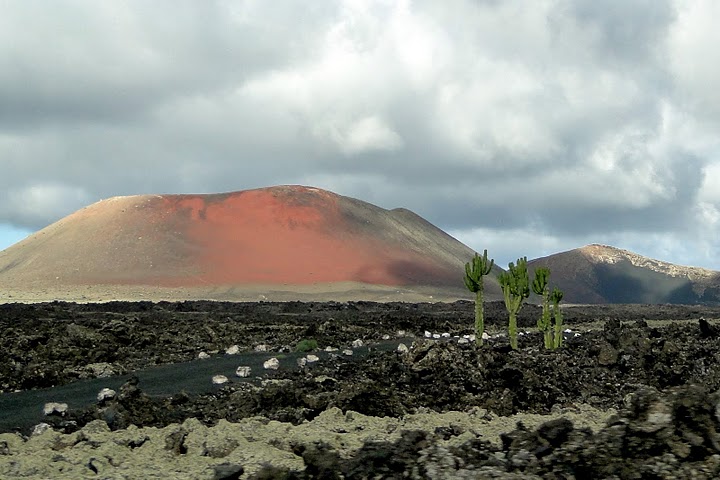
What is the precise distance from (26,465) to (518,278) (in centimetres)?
2024

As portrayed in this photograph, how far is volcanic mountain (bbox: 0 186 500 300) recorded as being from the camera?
93.9 m

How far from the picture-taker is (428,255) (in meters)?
121

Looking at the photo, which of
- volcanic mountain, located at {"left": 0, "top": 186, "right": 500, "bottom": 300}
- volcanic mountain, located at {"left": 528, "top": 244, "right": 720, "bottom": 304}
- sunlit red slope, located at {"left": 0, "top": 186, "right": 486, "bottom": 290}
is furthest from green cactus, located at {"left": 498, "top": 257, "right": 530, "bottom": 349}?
volcanic mountain, located at {"left": 528, "top": 244, "right": 720, "bottom": 304}

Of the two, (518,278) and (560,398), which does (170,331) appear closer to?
(518,278)

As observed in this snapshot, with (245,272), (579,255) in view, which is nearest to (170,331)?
(245,272)

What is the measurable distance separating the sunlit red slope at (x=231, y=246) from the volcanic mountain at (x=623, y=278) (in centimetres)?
2779

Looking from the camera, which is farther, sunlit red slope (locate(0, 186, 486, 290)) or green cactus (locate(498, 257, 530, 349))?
sunlit red slope (locate(0, 186, 486, 290))

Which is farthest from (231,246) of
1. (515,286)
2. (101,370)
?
(101,370)

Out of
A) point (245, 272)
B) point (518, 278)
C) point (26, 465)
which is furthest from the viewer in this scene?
point (245, 272)

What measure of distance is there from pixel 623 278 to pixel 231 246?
259 feet

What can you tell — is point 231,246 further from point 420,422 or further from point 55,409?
point 420,422

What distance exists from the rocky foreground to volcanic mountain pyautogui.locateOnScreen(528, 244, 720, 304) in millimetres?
122276

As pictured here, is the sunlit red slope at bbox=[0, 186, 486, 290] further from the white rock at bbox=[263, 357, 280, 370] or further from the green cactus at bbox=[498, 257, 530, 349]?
the white rock at bbox=[263, 357, 280, 370]

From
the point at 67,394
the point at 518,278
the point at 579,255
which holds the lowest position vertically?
the point at 67,394
